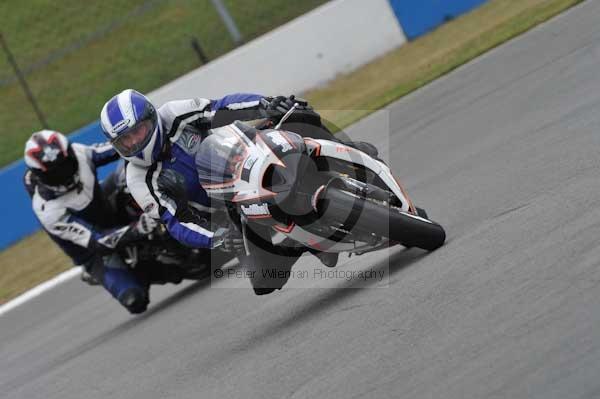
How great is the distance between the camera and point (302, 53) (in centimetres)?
1712

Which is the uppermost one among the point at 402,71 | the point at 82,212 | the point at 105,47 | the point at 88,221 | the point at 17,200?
the point at 82,212

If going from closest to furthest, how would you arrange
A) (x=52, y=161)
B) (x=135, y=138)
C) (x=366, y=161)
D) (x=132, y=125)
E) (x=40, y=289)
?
(x=366, y=161)
(x=132, y=125)
(x=135, y=138)
(x=52, y=161)
(x=40, y=289)

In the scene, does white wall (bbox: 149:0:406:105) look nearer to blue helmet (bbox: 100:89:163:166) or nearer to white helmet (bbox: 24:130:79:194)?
white helmet (bbox: 24:130:79:194)

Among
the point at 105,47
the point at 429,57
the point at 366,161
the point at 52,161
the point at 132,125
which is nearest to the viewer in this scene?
the point at 366,161

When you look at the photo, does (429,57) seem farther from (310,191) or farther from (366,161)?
(310,191)

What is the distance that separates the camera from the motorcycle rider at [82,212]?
31.6ft

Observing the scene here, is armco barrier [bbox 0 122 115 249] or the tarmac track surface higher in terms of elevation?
the tarmac track surface

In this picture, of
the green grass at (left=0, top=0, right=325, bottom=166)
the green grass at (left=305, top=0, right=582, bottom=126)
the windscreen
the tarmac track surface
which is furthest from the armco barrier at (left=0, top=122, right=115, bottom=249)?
the windscreen

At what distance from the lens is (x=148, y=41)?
1809 cm

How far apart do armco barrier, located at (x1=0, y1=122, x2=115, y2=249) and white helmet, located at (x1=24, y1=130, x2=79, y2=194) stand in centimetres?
652

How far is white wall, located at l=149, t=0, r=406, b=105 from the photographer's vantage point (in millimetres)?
16891

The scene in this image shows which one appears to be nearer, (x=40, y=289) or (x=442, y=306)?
(x=442, y=306)

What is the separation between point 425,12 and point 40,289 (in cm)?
794

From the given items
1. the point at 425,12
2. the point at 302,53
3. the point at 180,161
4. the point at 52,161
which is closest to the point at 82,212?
the point at 52,161
